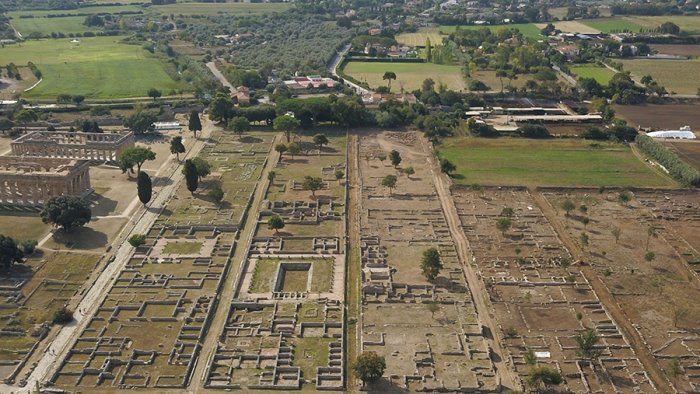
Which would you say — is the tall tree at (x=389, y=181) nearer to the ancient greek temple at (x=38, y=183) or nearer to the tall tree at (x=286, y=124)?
the tall tree at (x=286, y=124)

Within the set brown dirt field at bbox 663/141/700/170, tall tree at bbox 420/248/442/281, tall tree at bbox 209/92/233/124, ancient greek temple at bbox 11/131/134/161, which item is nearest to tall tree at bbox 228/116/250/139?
tall tree at bbox 209/92/233/124

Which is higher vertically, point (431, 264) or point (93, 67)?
point (93, 67)

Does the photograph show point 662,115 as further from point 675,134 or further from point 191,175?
point 191,175

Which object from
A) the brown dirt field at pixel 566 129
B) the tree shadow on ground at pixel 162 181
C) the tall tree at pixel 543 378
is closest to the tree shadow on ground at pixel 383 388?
the tall tree at pixel 543 378

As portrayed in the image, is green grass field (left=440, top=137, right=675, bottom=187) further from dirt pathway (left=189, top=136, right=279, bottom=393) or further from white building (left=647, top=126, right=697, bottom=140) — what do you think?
dirt pathway (left=189, top=136, right=279, bottom=393)

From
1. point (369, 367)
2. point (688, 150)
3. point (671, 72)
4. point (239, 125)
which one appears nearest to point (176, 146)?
point (239, 125)

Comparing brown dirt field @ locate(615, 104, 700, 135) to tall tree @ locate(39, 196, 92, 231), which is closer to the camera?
tall tree @ locate(39, 196, 92, 231)
